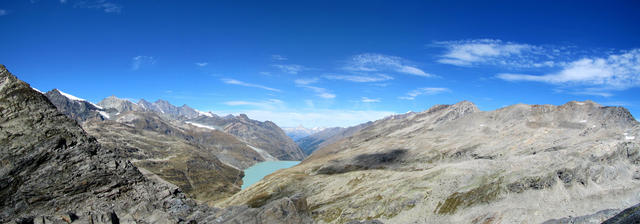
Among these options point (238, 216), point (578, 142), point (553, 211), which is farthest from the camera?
point (578, 142)

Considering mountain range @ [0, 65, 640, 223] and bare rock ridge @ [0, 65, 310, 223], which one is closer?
bare rock ridge @ [0, 65, 310, 223]

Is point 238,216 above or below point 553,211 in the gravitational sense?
above

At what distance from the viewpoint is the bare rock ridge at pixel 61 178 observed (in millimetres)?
34031

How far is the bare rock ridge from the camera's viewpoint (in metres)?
34.0

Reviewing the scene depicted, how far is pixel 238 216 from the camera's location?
4909cm

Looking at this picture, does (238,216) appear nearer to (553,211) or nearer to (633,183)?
(553,211)

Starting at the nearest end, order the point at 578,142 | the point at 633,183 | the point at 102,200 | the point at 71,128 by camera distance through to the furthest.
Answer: the point at 102,200, the point at 71,128, the point at 633,183, the point at 578,142

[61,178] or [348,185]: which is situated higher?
[61,178]

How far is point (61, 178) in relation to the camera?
3666 centimetres

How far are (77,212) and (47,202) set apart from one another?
10.9ft

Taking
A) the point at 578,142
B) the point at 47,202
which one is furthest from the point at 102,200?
the point at 578,142

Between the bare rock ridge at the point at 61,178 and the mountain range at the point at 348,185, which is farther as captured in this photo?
the mountain range at the point at 348,185

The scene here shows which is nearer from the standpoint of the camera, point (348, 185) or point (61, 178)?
point (61, 178)

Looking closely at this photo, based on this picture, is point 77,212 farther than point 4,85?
No
